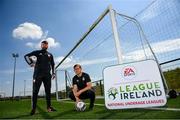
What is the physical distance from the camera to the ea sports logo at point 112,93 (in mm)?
4082

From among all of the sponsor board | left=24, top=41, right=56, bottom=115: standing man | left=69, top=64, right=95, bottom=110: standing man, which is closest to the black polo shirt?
left=69, top=64, right=95, bottom=110: standing man

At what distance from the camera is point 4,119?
4.66 metres

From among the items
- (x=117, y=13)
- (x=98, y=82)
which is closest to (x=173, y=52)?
Answer: (x=117, y=13)

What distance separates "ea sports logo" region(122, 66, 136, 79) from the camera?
3.97 metres

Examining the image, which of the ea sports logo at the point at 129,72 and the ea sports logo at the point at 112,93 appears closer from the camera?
the ea sports logo at the point at 129,72

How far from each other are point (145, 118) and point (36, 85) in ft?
9.76

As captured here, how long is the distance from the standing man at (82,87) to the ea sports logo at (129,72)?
195 centimetres

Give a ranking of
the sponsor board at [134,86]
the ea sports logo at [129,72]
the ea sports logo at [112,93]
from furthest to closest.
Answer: the ea sports logo at [112,93]
the ea sports logo at [129,72]
the sponsor board at [134,86]

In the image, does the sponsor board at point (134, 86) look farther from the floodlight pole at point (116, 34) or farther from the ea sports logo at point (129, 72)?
the floodlight pole at point (116, 34)

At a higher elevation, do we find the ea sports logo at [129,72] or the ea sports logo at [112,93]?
the ea sports logo at [129,72]

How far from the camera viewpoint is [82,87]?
6031 millimetres

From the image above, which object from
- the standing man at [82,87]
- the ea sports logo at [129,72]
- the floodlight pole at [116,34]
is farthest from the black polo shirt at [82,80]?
the ea sports logo at [129,72]

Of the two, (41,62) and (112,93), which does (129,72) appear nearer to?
(112,93)

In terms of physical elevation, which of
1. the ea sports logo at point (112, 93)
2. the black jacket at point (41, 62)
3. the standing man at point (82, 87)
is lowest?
the ea sports logo at point (112, 93)
